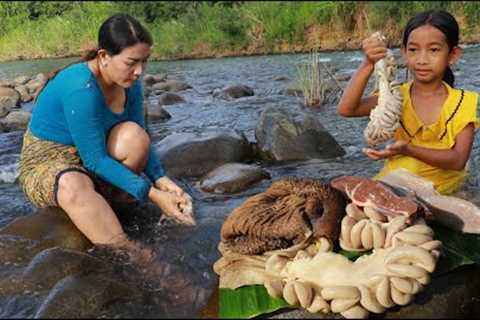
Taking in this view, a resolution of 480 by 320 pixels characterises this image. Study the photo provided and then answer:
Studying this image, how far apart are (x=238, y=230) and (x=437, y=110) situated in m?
1.40

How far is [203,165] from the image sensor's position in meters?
4.44

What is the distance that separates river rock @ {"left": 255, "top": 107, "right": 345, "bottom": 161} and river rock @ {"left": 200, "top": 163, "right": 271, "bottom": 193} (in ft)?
2.07

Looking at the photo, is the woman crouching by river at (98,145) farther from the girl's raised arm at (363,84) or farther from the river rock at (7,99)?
the river rock at (7,99)

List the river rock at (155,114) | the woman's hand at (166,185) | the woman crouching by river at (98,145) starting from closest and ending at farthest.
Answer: the woman crouching by river at (98,145) < the woman's hand at (166,185) < the river rock at (155,114)

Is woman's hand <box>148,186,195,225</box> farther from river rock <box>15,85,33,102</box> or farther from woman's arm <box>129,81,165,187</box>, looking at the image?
river rock <box>15,85,33,102</box>

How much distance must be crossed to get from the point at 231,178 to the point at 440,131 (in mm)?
1583

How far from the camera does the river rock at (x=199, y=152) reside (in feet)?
14.4

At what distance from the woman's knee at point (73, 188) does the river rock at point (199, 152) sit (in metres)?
1.64

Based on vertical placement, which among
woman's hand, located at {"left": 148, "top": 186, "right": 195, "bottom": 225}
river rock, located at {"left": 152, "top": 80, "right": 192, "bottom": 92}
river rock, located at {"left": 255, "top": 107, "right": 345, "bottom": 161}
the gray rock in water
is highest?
woman's hand, located at {"left": 148, "top": 186, "right": 195, "bottom": 225}

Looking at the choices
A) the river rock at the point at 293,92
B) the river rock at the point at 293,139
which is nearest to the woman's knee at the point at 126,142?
the river rock at the point at 293,139

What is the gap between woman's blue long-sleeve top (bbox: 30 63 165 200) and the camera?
2.73 m

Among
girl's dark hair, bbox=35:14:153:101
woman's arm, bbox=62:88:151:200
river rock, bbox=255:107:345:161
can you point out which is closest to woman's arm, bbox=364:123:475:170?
woman's arm, bbox=62:88:151:200

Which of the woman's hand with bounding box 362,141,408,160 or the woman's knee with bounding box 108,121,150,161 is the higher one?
the woman's hand with bounding box 362,141,408,160

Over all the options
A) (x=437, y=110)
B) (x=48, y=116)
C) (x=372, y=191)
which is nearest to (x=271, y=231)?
(x=372, y=191)
